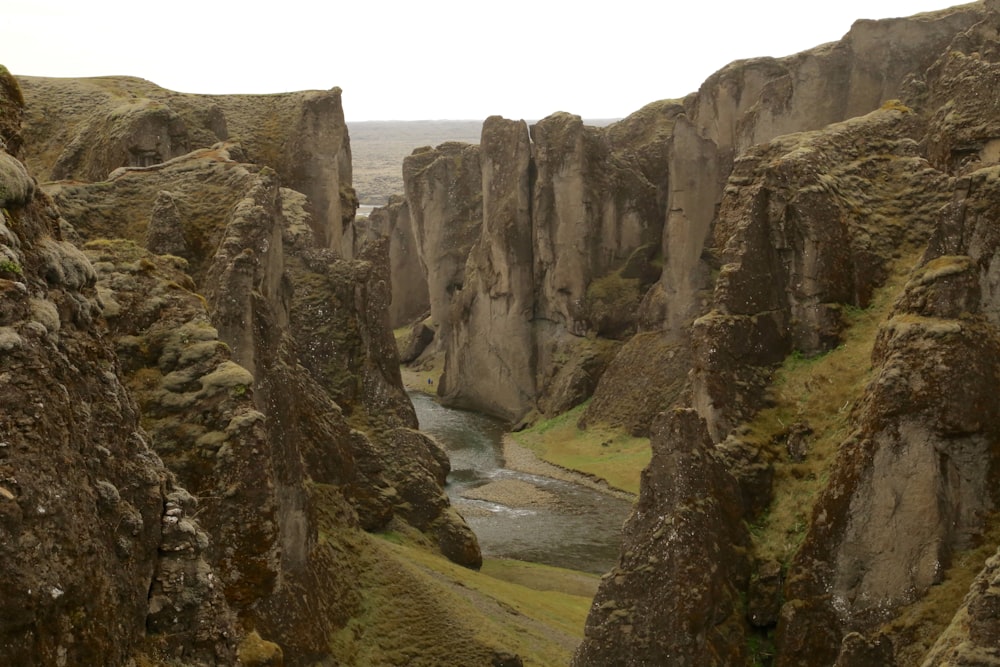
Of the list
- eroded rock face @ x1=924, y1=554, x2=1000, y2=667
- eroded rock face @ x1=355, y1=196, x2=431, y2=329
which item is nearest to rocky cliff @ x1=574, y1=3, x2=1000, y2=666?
eroded rock face @ x1=924, y1=554, x2=1000, y2=667

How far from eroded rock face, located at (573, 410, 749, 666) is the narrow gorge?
0.23 feet

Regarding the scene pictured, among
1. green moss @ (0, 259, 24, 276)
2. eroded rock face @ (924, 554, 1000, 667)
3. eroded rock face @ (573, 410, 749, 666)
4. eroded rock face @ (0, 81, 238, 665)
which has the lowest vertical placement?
eroded rock face @ (573, 410, 749, 666)

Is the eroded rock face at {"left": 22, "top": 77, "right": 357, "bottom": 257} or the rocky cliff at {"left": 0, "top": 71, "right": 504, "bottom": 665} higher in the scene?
the eroded rock face at {"left": 22, "top": 77, "right": 357, "bottom": 257}

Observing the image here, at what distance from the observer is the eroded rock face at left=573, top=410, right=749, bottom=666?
2503 centimetres

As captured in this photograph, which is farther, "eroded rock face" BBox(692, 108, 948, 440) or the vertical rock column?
the vertical rock column

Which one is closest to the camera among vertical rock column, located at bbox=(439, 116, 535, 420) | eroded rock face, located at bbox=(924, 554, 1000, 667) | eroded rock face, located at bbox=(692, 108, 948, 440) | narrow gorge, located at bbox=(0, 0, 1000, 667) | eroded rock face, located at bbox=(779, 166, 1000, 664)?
narrow gorge, located at bbox=(0, 0, 1000, 667)

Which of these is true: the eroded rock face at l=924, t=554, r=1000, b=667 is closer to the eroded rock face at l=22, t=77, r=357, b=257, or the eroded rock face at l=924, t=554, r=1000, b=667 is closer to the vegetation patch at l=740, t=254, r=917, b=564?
the vegetation patch at l=740, t=254, r=917, b=564

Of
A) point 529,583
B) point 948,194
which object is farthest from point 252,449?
point 529,583

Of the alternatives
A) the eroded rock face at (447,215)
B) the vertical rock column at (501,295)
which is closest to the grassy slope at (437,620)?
the vertical rock column at (501,295)

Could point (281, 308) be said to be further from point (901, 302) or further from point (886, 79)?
point (886, 79)

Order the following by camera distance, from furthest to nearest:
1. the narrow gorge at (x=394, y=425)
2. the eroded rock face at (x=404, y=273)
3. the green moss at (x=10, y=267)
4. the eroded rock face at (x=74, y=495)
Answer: the eroded rock face at (x=404, y=273), the narrow gorge at (x=394, y=425), the green moss at (x=10, y=267), the eroded rock face at (x=74, y=495)

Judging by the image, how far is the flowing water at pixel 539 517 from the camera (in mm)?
48031

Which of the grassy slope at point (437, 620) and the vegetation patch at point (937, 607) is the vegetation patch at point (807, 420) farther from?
the grassy slope at point (437, 620)

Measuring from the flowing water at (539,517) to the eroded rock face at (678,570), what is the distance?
1990 cm
